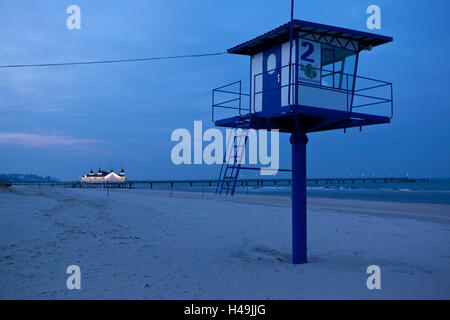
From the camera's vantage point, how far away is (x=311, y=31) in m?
7.79

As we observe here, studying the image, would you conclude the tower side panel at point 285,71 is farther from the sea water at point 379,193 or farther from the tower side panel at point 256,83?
the sea water at point 379,193

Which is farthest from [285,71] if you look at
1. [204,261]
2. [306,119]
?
[204,261]

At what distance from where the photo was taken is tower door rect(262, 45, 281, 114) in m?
8.23

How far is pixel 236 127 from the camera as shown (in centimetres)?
923

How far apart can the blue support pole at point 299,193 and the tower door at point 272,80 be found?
95cm

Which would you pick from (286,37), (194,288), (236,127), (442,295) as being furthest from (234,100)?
(442,295)

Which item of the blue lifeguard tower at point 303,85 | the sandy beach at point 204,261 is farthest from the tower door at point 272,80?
the sandy beach at point 204,261

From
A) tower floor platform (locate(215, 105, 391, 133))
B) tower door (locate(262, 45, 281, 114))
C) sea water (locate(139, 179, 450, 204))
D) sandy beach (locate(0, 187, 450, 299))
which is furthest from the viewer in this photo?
sea water (locate(139, 179, 450, 204))

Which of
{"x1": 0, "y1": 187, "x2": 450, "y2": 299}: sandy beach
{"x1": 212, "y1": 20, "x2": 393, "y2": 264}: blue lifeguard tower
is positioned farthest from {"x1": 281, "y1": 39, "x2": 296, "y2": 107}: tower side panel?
{"x1": 0, "y1": 187, "x2": 450, "y2": 299}: sandy beach

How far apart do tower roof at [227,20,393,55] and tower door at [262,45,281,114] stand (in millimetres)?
305

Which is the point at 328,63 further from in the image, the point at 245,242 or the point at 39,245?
the point at 39,245

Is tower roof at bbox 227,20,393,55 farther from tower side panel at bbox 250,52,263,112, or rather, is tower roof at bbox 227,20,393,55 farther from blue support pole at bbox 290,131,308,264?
blue support pole at bbox 290,131,308,264

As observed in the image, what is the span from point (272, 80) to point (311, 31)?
4.75 feet
